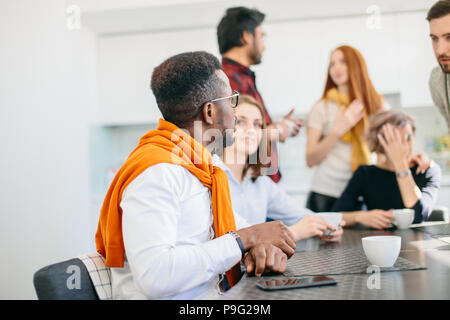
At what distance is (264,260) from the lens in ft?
2.93

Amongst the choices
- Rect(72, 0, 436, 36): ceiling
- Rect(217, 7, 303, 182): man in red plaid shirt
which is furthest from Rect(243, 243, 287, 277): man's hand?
Rect(72, 0, 436, 36): ceiling

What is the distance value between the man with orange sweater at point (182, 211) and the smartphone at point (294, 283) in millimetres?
81

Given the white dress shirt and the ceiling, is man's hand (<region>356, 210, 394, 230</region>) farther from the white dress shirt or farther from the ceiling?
the ceiling

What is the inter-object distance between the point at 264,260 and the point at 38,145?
108 inches

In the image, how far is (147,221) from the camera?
0.79 meters

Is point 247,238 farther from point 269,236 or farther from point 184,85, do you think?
point 184,85

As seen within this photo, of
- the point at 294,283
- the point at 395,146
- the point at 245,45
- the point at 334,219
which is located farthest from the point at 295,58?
the point at 294,283

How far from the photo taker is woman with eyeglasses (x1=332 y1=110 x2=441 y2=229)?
5.83 ft

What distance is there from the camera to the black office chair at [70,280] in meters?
0.84

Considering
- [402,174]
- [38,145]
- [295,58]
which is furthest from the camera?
[295,58]

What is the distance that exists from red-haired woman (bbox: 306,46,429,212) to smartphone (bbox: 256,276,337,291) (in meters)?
1.53

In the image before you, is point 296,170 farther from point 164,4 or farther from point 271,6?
point 164,4

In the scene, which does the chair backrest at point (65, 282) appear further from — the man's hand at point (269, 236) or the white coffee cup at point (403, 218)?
the white coffee cup at point (403, 218)
